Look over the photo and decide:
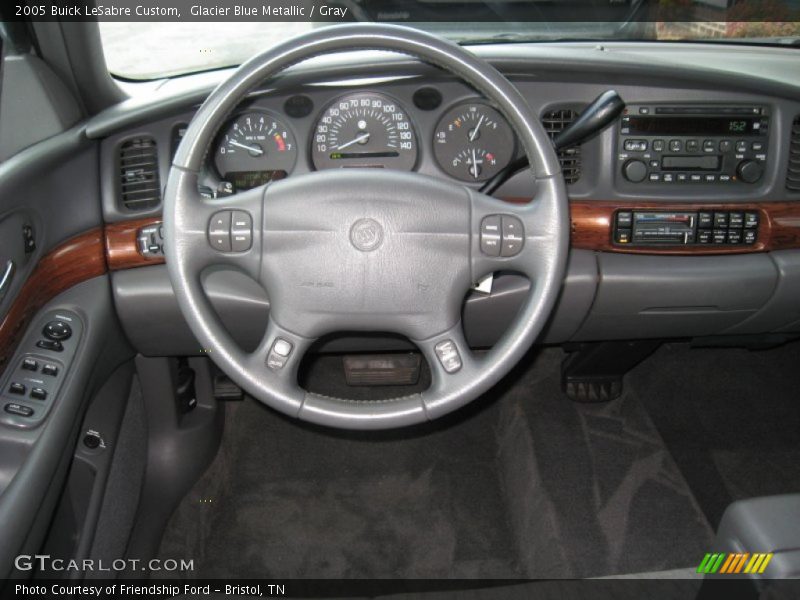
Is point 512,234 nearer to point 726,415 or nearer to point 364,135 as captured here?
point 364,135

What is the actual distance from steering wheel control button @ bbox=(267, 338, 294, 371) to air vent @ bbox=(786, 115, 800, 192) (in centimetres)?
138

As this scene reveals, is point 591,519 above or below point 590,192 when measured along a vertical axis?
below

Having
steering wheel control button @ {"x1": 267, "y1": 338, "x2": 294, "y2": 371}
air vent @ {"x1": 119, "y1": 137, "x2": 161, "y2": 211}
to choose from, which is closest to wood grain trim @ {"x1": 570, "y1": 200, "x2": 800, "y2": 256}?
steering wheel control button @ {"x1": 267, "y1": 338, "x2": 294, "y2": 371}

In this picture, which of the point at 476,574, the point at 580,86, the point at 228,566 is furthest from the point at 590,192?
the point at 228,566

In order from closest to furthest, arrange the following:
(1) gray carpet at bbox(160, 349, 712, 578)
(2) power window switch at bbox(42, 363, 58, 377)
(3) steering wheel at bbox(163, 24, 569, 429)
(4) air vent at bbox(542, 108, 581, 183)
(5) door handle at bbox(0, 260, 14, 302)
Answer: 1. (3) steering wheel at bbox(163, 24, 569, 429)
2. (5) door handle at bbox(0, 260, 14, 302)
3. (2) power window switch at bbox(42, 363, 58, 377)
4. (4) air vent at bbox(542, 108, 581, 183)
5. (1) gray carpet at bbox(160, 349, 712, 578)

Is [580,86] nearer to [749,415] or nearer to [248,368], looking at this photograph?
[248,368]

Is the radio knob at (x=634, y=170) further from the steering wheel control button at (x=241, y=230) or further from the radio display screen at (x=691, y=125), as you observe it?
the steering wheel control button at (x=241, y=230)

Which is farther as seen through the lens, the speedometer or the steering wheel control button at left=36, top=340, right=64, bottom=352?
the speedometer

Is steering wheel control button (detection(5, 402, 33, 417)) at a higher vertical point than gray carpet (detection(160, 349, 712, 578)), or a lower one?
higher

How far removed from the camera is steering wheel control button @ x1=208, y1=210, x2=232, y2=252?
1.40 metres

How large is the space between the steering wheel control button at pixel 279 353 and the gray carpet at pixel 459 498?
984 millimetres

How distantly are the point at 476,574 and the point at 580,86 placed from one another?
1347mm

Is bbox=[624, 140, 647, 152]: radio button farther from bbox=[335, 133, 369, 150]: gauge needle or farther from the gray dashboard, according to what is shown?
bbox=[335, 133, 369, 150]: gauge needle

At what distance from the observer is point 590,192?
195cm
